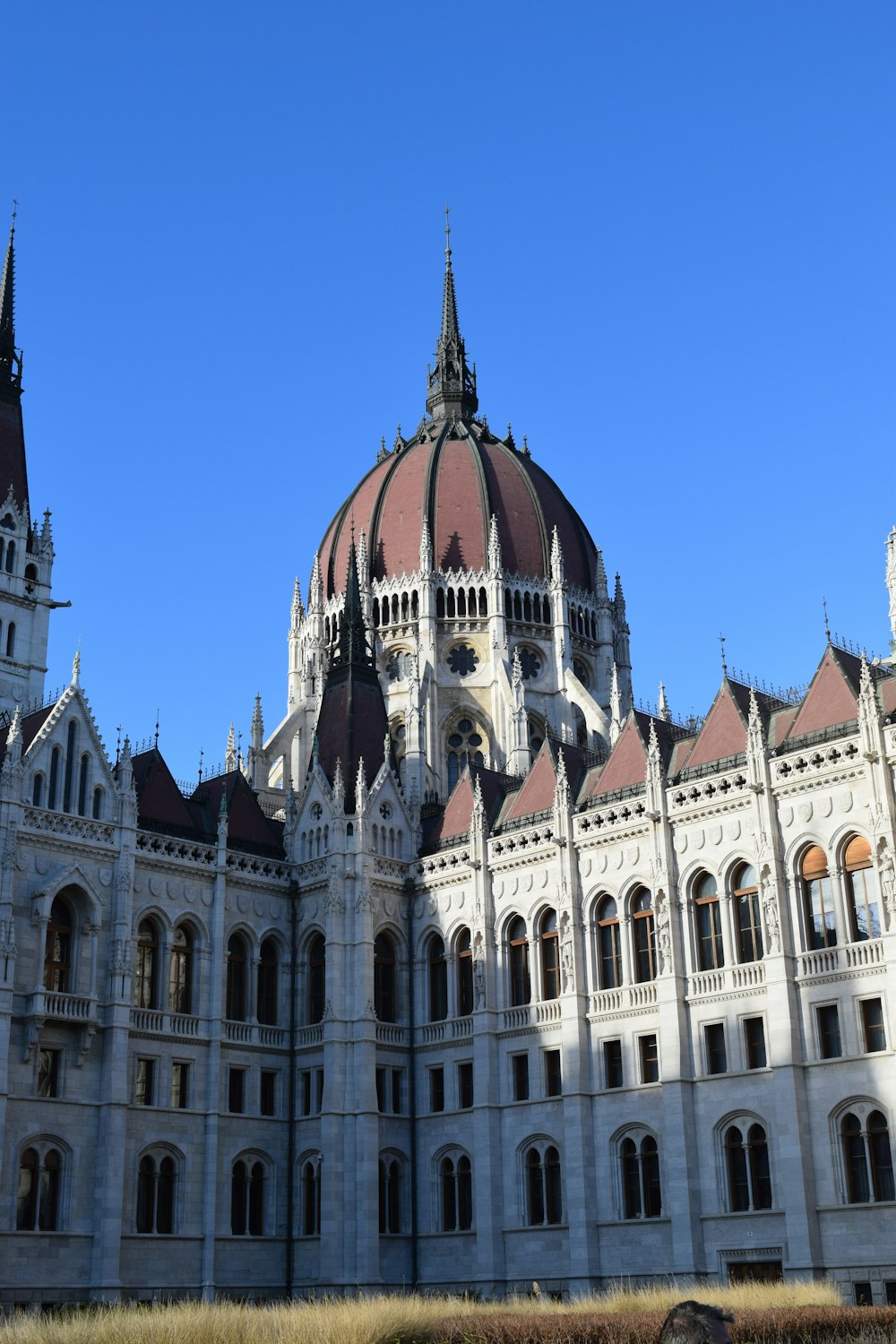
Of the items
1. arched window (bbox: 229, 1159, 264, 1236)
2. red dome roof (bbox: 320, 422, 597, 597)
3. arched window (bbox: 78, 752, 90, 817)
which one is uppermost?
red dome roof (bbox: 320, 422, 597, 597)

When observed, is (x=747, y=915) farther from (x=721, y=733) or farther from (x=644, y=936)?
(x=721, y=733)

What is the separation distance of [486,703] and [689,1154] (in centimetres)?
2966

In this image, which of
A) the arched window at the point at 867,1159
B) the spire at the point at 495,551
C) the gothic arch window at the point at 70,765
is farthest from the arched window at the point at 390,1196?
the spire at the point at 495,551

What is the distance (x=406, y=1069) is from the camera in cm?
5066

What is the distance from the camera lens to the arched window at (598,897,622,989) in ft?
151

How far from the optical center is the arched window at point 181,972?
159ft

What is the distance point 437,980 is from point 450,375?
41032 millimetres

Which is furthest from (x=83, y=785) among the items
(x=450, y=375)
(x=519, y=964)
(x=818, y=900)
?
(x=450, y=375)

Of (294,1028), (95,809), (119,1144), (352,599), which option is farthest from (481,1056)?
(352,599)

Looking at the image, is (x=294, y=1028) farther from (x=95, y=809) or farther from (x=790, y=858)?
(x=790, y=858)

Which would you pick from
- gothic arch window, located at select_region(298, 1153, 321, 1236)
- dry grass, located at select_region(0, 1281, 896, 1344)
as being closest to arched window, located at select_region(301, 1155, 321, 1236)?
gothic arch window, located at select_region(298, 1153, 321, 1236)

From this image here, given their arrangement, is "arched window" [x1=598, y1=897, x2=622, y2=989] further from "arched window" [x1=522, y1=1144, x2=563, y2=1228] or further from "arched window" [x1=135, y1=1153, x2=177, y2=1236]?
"arched window" [x1=135, y1=1153, x2=177, y2=1236]

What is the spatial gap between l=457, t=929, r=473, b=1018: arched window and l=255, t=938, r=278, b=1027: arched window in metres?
6.30

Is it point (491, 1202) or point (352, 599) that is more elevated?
point (352, 599)
